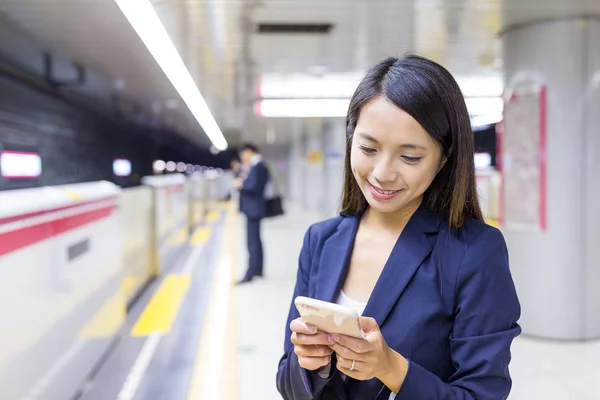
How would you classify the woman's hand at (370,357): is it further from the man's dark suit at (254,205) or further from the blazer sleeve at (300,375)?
the man's dark suit at (254,205)

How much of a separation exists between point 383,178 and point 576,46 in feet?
13.6

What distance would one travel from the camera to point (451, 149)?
3.53ft

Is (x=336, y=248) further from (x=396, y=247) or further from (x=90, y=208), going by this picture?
(x=90, y=208)

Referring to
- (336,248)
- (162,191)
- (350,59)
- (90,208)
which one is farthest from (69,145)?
(336,248)

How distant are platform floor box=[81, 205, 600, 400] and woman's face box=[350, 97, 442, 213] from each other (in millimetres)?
2613

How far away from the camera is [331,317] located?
→ 0.91 metres

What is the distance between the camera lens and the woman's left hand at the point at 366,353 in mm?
927

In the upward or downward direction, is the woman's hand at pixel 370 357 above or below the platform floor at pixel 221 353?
above

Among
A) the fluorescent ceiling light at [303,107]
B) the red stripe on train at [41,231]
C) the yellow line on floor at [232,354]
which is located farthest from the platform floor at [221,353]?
the fluorescent ceiling light at [303,107]

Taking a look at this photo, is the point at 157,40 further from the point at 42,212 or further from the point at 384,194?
the point at 384,194

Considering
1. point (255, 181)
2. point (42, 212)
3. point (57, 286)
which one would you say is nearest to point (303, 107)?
point (255, 181)

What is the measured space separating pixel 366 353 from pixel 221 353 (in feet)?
11.4

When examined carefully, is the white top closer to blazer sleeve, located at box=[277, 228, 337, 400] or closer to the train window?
blazer sleeve, located at box=[277, 228, 337, 400]

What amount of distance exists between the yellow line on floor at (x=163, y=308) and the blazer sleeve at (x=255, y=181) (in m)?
1.37
